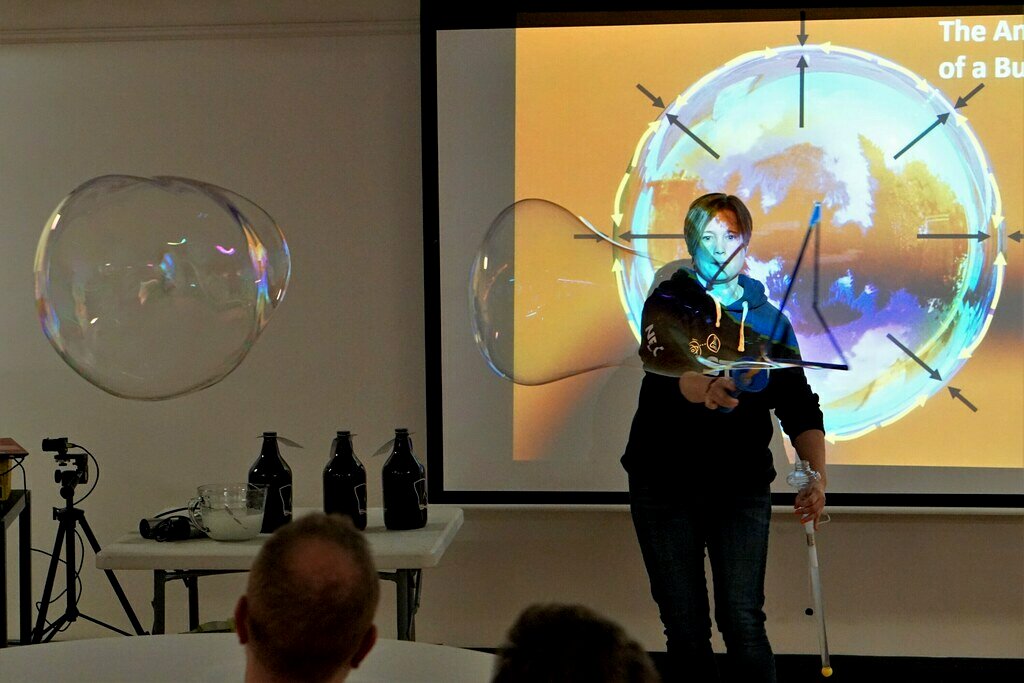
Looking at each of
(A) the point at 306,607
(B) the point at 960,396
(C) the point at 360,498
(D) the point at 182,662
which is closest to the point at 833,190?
(B) the point at 960,396

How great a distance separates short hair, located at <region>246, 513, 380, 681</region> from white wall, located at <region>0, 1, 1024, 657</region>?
7.71ft

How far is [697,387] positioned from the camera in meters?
2.11

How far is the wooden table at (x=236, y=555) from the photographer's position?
2312 millimetres

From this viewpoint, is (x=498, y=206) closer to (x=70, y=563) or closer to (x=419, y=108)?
(x=419, y=108)

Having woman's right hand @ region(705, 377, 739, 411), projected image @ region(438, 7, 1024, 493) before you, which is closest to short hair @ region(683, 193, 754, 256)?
woman's right hand @ region(705, 377, 739, 411)

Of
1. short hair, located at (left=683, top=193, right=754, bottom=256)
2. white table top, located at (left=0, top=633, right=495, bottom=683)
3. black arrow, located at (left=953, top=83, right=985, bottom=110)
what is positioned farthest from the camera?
black arrow, located at (left=953, top=83, right=985, bottom=110)

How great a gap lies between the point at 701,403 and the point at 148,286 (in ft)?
3.84

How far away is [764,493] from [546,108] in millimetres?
1485

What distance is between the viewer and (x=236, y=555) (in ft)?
7.55

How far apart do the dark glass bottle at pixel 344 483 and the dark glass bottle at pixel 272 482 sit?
0.34 feet

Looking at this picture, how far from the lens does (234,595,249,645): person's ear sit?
93 centimetres

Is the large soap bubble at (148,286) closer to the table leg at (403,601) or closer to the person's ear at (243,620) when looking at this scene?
the table leg at (403,601)

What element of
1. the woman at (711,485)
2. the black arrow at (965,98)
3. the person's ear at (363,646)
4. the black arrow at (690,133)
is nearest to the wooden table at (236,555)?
the woman at (711,485)

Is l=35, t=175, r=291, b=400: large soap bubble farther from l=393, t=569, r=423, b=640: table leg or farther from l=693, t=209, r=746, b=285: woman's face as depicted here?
l=693, t=209, r=746, b=285: woman's face
